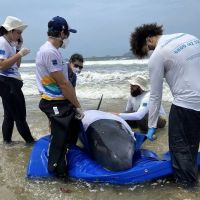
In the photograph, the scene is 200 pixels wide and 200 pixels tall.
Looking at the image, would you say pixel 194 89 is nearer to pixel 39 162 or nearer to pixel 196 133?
pixel 196 133

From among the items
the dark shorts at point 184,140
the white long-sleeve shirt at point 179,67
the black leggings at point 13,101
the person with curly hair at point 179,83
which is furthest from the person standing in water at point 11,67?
the dark shorts at point 184,140

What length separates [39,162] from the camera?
443 cm

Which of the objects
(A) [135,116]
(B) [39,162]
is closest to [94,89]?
(A) [135,116]

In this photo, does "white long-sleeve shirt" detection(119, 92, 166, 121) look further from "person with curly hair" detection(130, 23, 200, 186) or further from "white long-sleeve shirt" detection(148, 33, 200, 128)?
"white long-sleeve shirt" detection(148, 33, 200, 128)

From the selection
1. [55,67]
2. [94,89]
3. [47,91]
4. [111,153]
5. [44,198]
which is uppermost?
[55,67]

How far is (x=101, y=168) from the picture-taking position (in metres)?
4.19

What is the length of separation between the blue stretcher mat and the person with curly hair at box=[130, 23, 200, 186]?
8.6 inches

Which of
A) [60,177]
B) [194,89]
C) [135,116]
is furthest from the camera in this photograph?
[135,116]

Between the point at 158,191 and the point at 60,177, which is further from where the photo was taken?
the point at 60,177

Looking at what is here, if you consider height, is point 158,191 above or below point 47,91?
below

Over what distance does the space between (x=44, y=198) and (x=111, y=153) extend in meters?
0.88

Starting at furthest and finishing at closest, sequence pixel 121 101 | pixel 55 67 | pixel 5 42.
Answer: pixel 121 101, pixel 5 42, pixel 55 67

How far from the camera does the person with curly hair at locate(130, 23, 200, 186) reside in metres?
3.69

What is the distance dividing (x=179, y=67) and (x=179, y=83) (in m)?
0.17
